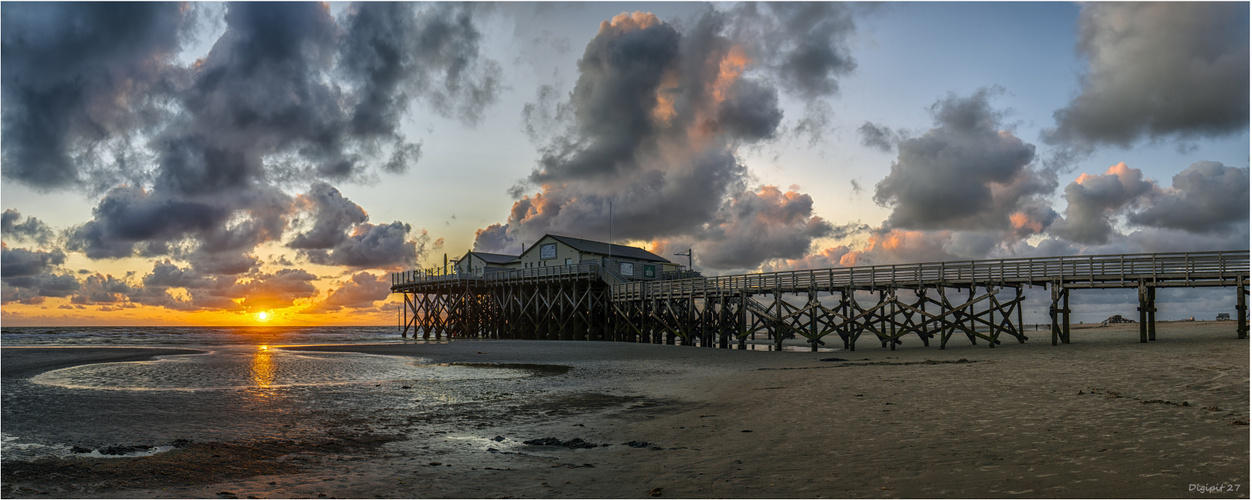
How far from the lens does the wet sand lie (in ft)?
22.3

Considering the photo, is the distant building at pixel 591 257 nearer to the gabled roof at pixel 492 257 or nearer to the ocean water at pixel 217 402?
the gabled roof at pixel 492 257

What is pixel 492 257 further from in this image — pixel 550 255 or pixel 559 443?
pixel 559 443

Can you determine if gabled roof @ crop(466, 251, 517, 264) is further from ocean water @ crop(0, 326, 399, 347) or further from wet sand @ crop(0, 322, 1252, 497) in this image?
wet sand @ crop(0, 322, 1252, 497)

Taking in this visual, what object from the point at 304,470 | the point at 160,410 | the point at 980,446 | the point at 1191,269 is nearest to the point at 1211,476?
the point at 980,446

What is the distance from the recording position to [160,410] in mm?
13070

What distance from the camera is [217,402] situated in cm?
1421

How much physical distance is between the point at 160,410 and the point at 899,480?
13587 mm

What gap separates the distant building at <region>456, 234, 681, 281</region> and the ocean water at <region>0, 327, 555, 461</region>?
83.2 feet

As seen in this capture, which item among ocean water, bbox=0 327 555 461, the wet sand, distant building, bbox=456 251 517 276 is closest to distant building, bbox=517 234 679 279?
distant building, bbox=456 251 517 276

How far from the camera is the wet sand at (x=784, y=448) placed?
680 cm

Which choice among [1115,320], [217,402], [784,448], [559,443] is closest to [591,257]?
[217,402]

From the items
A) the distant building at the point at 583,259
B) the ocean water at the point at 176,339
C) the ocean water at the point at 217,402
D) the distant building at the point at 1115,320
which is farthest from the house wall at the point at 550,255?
the distant building at the point at 1115,320

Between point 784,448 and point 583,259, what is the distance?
40.5m

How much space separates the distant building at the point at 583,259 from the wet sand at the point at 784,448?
33.2 metres
